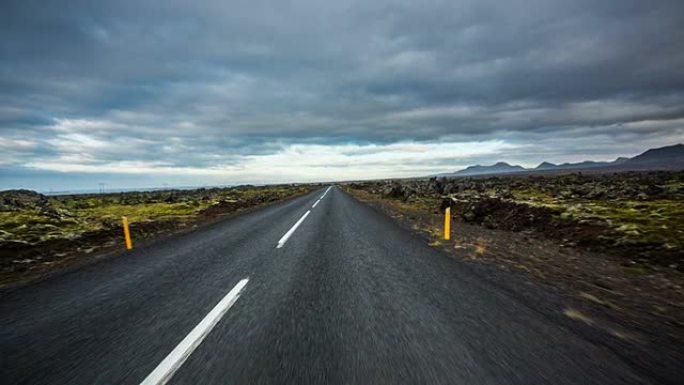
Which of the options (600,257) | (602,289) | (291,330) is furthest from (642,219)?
(291,330)

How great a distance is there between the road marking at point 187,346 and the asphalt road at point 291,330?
3 cm

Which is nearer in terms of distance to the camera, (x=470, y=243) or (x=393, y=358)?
(x=393, y=358)

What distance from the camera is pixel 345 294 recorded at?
5.10 meters

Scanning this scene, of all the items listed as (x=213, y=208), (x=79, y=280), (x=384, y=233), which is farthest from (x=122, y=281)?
(x=213, y=208)

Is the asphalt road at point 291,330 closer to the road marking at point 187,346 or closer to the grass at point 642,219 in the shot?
the road marking at point 187,346

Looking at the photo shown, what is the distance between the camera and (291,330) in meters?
3.80

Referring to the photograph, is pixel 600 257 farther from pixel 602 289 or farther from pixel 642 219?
pixel 642 219

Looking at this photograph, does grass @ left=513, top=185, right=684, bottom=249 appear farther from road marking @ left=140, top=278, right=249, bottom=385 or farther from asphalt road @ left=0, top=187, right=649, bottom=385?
road marking @ left=140, top=278, right=249, bottom=385

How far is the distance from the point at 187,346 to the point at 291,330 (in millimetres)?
1183

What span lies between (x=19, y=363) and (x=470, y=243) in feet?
32.7

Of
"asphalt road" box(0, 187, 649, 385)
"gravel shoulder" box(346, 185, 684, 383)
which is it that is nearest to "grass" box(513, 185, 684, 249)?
"gravel shoulder" box(346, 185, 684, 383)

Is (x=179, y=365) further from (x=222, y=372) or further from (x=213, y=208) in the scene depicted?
(x=213, y=208)

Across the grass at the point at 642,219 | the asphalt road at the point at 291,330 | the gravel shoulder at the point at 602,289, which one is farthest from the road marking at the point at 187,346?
the grass at the point at 642,219

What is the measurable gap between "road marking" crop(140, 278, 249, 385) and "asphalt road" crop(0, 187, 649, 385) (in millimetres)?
27
